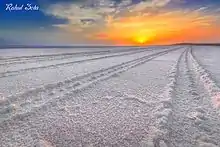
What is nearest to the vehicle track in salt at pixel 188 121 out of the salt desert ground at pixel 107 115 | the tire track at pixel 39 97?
the salt desert ground at pixel 107 115

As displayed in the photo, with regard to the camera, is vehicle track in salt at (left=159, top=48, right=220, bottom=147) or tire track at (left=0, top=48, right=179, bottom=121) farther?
tire track at (left=0, top=48, right=179, bottom=121)

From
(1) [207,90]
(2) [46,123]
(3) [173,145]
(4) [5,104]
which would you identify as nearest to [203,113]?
(3) [173,145]

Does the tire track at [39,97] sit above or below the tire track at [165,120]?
above

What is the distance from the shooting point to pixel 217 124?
3215 millimetres

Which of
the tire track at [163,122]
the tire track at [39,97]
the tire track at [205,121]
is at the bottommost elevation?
the tire track at [205,121]

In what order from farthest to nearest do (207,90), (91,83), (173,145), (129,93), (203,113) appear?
(91,83)
(207,90)
(129,93)
(203,113)
(173,145)

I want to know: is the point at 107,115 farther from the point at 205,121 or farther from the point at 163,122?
the point at 205,121

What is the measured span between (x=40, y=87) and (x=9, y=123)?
202cm

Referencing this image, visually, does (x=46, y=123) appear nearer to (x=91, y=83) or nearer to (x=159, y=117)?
(x=159, y=117)

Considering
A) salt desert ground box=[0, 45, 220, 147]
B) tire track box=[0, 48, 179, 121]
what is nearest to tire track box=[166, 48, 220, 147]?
salt desert ground box=[0, 45, 220, 147]

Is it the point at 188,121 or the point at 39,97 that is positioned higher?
the point at 39,97

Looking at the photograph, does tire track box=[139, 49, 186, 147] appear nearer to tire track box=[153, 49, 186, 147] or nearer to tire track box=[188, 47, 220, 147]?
tire track box=[153, 49, 186, 147]

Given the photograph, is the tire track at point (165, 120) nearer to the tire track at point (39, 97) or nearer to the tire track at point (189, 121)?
the tire track at point (189, 121)

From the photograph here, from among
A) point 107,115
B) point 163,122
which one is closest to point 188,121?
point 163,122
